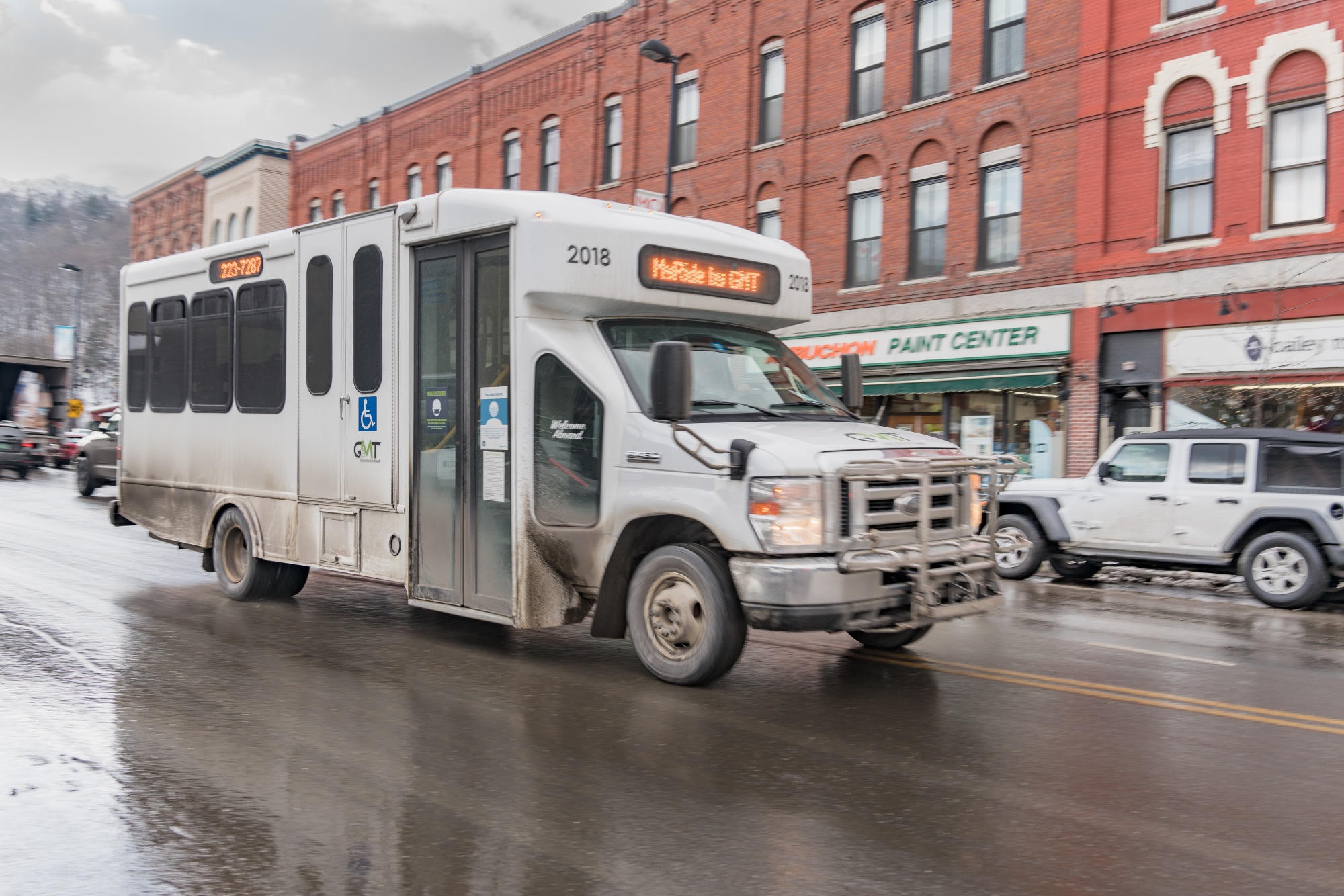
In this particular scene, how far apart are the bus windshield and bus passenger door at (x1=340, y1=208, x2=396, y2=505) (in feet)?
6.38

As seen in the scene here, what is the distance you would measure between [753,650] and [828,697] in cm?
142

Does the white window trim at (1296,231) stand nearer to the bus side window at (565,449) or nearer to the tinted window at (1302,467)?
the tinted window at (1302,467)

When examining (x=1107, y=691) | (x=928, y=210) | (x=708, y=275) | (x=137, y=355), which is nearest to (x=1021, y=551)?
(x=1107, y=691)

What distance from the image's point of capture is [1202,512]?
491 inches

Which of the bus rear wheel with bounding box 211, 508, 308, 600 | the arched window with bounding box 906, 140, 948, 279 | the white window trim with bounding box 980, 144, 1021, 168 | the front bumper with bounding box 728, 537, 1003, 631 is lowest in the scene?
the bus rear wheel with bounding box 211, 508, 308, 600

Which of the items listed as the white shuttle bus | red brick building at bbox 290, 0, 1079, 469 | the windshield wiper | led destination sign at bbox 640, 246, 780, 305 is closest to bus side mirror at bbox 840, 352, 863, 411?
the white shuttle bus

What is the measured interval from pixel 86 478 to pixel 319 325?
1794 centimetres

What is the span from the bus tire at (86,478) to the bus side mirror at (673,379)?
21.3 m

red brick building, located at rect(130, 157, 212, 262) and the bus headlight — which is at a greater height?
red brick building, located at rect(130, 157, 212, 262)

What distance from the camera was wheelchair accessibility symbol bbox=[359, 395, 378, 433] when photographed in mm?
8398

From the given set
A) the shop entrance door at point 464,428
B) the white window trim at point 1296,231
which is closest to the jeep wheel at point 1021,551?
the white window trim at point 1296,231

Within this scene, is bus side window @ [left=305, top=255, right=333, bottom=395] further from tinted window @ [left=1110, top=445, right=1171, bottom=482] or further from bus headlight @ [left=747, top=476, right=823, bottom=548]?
tinted window @ [left=1110, top=445, right=1171, bottom=482]

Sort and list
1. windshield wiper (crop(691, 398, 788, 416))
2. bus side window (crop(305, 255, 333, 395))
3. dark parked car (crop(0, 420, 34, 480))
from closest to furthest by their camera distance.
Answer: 1. windshield wiper (crop(691, 398, 788, 416))
2. bus side window (crop(305, 255, 333, 395))
3. dark parked car (crop(0, 420, 34, 480))

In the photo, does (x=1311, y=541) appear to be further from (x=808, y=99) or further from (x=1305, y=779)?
(x=808, y=99)
